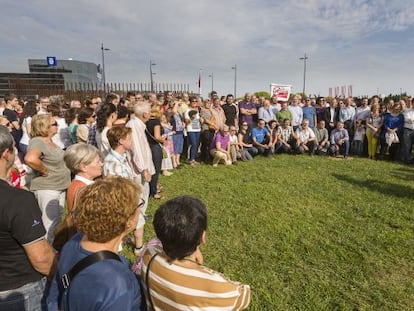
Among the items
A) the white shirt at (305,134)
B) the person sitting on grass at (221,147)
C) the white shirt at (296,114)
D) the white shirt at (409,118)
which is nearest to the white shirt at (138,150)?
the person sitting on grass at (221,147)

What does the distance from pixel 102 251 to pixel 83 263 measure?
0.31 ft

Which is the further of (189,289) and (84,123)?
(84,123)

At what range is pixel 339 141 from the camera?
33.1 ft

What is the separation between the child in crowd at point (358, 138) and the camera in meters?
10.1

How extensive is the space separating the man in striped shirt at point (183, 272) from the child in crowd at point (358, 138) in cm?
1027

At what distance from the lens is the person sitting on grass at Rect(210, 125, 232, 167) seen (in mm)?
8688

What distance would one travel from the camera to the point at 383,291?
303 centimetres

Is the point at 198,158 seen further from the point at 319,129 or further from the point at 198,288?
the point at 198,288

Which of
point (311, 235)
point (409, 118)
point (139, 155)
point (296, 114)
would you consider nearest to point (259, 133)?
point (296, 114)

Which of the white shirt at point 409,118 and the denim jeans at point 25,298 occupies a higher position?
the white shirt at point 409,118

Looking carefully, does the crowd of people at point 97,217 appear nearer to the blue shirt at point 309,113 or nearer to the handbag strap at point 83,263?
the handbag strap at point 83,263

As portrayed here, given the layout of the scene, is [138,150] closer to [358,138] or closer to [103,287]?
[103,287]

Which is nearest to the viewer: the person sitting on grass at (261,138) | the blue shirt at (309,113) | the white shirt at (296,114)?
the person sitting on grass at (261,138)

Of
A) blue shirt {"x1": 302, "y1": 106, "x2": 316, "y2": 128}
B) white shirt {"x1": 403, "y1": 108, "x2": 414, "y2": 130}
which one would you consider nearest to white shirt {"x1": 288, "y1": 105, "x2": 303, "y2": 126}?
blue shirt {"x1": 302, "y1": 106, "x2": 316, "y2": 128}
